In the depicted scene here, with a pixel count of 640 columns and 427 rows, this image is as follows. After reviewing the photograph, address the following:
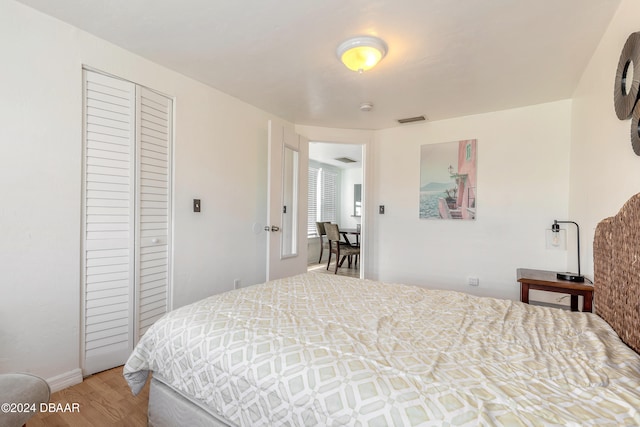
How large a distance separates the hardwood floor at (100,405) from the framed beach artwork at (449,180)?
3.12 m

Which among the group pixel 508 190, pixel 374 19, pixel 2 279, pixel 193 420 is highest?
pixel 374 19

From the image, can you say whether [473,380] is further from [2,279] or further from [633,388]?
[2,279]

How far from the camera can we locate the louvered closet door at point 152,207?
218 centimetres

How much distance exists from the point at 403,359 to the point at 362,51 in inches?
70.0

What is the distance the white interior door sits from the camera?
304 centimetres

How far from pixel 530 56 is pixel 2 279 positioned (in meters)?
3.51

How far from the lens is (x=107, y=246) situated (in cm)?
200

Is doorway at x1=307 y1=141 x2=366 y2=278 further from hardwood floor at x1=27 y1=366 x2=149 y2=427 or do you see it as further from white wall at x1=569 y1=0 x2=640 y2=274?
hardwood floor at x1=27 y1=366 x2=149 y2=427

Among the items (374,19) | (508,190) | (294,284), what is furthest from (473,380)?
(508,190)

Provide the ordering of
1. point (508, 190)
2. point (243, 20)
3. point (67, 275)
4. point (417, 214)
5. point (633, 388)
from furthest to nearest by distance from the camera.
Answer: point (417, 214) → point (508, 190) → point (67, 275) → point (243, 20) → point (633, 388)

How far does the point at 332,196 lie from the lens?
23.1 feet

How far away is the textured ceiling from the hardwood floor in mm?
2210

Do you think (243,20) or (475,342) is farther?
(243,20)

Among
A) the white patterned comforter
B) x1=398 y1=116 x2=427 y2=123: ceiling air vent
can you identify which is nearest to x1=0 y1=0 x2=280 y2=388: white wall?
the white patterned comforter
